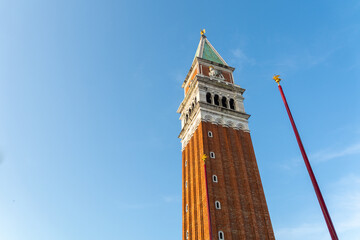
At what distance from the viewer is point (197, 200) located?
3984 cm

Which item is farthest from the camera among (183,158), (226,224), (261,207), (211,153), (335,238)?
(183,158)

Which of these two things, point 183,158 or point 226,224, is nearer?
point 226,224

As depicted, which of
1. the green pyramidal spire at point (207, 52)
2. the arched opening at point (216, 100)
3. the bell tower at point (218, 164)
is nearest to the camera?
the bell tower at point (218, 164)

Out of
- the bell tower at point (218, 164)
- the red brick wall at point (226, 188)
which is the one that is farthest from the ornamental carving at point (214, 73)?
the red brick wall at point (226, 188)

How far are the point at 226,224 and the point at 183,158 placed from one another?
16.6 metres

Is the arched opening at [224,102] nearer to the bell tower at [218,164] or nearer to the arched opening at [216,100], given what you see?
the bell tower at [218,164]

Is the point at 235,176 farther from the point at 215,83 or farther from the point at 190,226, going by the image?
the point at 215,83

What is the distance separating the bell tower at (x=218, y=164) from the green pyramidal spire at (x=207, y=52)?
2.30 meters

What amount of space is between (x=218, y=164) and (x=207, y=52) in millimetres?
27872

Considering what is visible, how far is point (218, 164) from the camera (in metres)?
41.9

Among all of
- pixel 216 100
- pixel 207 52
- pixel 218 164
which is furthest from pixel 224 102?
pixel 207 52

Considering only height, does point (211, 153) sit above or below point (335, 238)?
above

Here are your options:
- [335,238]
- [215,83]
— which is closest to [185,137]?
[215,83]

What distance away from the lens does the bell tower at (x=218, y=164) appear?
36.7m
